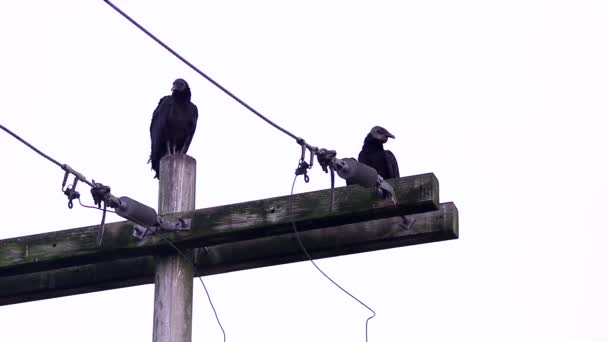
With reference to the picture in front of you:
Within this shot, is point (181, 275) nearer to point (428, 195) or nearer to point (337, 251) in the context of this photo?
point (337, 251)

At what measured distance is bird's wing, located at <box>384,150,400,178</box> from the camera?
9219 mm

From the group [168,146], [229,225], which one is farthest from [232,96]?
[168,146]

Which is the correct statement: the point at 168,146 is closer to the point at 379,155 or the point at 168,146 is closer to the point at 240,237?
the point at 379,155

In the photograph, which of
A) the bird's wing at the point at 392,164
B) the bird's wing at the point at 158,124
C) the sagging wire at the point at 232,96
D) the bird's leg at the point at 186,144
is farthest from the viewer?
the bird's wing at the point at 392,164

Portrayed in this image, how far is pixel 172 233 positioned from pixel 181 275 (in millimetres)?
183

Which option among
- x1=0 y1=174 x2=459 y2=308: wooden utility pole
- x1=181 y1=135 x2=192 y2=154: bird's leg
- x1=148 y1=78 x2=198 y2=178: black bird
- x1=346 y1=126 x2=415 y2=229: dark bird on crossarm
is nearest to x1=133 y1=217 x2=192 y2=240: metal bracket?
x1=0 y1=174 x2=459 y2=308: wooden utility pole

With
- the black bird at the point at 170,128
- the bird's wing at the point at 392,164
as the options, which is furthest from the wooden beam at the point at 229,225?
the bird's wing at the point at 392,164

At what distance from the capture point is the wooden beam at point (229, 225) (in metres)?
5.03

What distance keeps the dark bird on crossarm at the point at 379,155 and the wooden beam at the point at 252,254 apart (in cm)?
379

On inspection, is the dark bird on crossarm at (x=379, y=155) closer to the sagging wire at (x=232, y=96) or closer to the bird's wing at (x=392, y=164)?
the bird's wing at (x=392, y=164)

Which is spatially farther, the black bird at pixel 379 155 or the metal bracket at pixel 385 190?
the black bird at pixel 379 155

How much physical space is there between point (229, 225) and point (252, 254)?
0.32 m

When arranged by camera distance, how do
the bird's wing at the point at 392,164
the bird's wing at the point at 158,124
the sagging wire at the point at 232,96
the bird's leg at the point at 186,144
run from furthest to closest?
the bird's wing at the point at 392,164 < the bird's leg at the point at 186,144 < the bird's wing at the point at 158,124 < the sagging wire at the point at 232,96

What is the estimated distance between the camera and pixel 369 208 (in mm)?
5035
